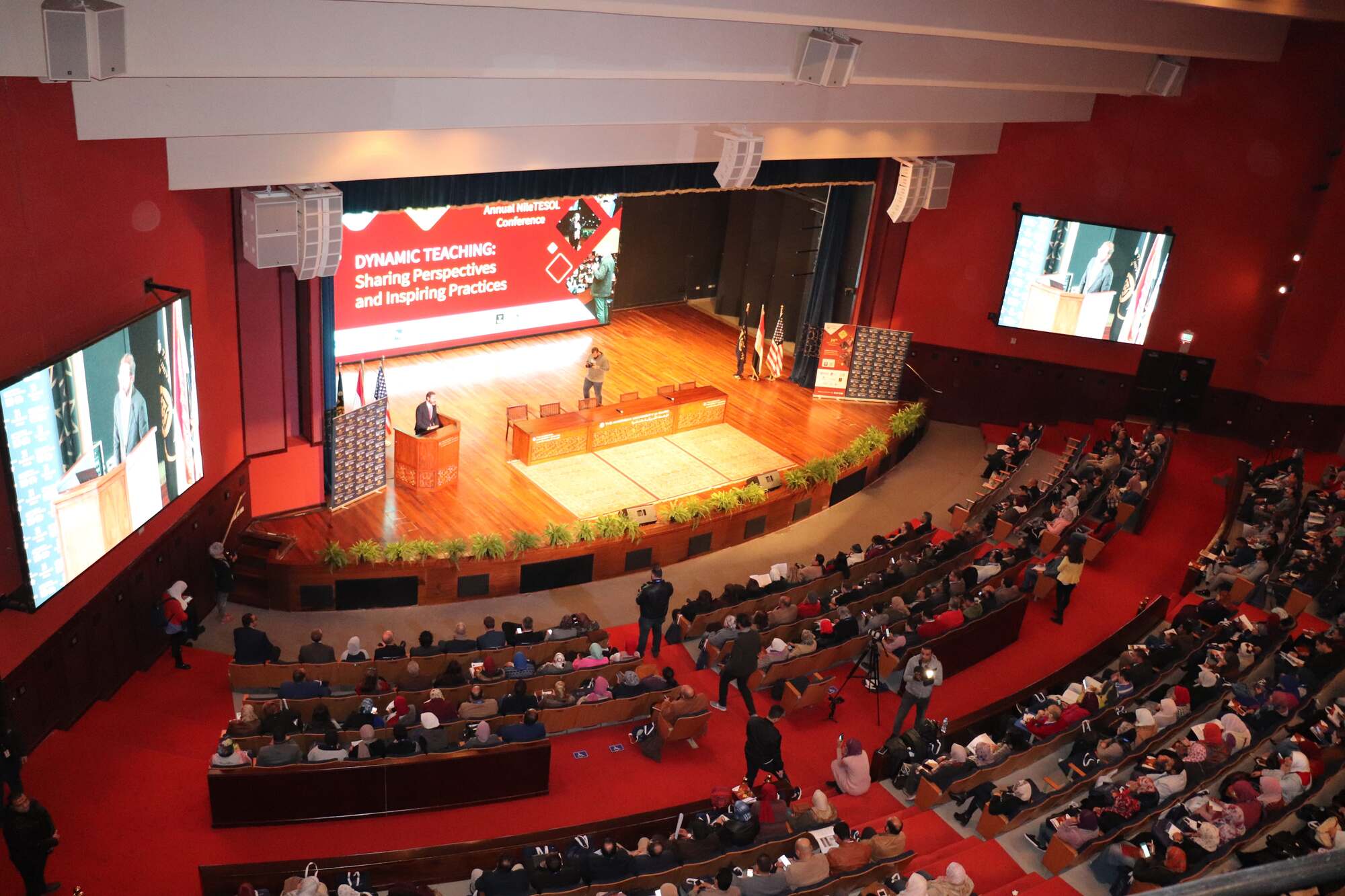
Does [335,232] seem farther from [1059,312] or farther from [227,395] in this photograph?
[1059,312]

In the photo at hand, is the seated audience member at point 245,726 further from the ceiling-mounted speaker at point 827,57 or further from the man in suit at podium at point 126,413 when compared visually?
the ceiling-mounted speaker at point 827,57

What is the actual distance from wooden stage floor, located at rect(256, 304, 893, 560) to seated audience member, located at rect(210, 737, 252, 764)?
403 cm

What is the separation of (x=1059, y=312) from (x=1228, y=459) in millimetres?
3251

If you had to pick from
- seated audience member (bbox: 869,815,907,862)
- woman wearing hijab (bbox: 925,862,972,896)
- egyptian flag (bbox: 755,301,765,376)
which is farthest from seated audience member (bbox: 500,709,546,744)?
egyptian flag (bbox: 755,301,765,376)

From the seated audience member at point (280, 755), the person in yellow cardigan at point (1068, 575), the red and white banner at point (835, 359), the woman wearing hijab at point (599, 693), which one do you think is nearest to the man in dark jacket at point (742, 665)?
the woman wearing hijab at point (599, 693)

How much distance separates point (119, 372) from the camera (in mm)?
9344

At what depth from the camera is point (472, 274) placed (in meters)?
Result: 19.3

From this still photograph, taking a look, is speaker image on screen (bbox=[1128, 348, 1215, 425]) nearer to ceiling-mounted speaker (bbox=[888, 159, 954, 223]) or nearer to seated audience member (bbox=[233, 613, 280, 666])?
ceiling-mounted speaker (bbox=[888, 159, 954, 223])

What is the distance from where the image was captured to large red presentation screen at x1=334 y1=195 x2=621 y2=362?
18.1 m

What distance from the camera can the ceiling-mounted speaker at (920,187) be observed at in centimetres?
1673

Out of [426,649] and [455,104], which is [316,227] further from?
[426,649]

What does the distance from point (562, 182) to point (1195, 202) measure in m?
9.47

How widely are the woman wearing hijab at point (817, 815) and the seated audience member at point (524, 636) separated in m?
3.28

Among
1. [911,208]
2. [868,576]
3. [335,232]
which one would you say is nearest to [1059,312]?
[911,208]
